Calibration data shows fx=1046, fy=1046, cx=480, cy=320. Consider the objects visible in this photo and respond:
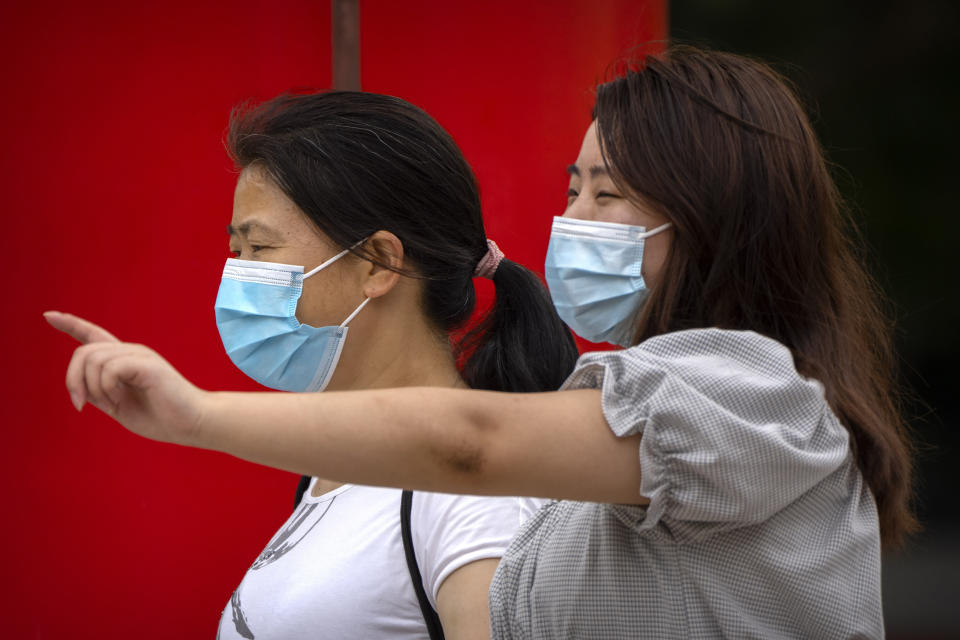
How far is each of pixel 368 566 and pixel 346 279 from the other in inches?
21.8

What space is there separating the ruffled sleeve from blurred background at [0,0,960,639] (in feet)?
5.15

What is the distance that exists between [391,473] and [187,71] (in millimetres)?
1960

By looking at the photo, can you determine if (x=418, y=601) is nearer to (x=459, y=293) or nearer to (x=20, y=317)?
(x=459, y=293)

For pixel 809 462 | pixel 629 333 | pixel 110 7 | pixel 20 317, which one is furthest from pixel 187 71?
pixel 809 462

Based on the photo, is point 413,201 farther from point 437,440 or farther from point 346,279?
point 437,440

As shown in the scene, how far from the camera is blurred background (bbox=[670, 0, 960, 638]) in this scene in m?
5.04

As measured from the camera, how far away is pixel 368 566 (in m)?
1.70

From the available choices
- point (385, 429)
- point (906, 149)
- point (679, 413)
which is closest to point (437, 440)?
point (385, 429)

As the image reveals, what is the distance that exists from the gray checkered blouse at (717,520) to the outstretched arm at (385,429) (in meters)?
0.05

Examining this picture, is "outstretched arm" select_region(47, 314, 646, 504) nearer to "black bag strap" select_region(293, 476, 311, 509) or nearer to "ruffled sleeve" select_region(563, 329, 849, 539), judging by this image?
"ruffled sleeve" select_region(563, 329, 849, 539)

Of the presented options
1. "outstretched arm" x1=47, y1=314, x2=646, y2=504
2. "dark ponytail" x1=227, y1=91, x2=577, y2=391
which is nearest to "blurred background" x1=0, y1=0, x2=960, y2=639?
"dark ponytail" x1=227, y1=91, x2=577, y2=391

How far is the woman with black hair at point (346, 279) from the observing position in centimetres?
186

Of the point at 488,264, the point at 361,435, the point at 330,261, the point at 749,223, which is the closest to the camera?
the point at 361,435

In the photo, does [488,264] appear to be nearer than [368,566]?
No
